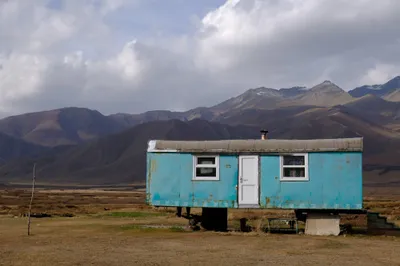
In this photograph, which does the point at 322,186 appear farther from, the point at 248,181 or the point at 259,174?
the point at 248,181

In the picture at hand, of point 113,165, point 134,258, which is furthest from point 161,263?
point 113,165

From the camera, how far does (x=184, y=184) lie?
2223cm

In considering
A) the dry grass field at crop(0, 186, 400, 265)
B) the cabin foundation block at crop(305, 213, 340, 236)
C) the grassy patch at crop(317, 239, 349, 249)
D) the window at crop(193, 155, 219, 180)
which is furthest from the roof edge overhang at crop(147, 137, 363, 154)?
the grassy patch at crop(317, 239, 349, 249)

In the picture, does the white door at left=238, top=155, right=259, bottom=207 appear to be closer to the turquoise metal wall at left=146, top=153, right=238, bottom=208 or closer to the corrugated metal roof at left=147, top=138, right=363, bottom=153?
the turquoise metal wall at left=146, top=153, right=238, bottom=208

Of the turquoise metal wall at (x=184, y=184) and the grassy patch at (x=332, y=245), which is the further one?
the turquoise metal wall at (x=184, y=184)

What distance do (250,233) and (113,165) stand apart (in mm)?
114692

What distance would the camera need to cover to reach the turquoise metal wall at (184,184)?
2186 centimetres

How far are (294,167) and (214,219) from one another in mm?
4572

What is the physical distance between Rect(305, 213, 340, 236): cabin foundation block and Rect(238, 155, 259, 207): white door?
234 cm

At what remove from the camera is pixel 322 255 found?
15.9m

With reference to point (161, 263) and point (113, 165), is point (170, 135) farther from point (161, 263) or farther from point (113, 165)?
point (161, 263)

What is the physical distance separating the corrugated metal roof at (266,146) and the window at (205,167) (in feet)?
1.26

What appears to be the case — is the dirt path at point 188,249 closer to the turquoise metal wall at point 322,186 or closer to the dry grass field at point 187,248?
the dry grass field at point 187,248

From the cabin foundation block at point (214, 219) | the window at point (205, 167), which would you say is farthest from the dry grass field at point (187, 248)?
the window at point (205, 167)
